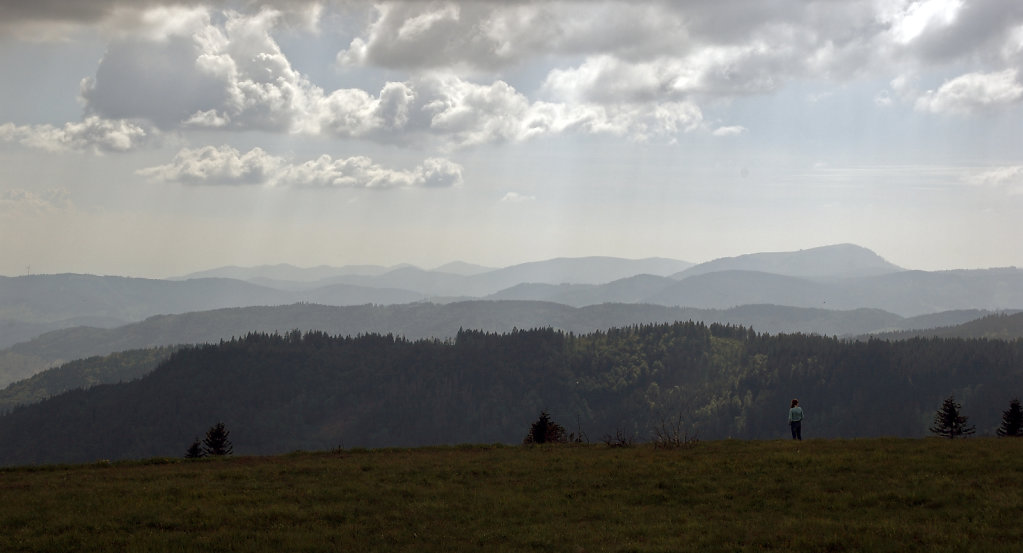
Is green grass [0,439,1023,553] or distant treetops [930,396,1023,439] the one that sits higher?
green grass [0,439,1023,553]

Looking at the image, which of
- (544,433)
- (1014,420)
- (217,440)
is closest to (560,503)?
(544,433)

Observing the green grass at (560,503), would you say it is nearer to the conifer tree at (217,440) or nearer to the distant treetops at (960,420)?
the conifer tree at (217,440)

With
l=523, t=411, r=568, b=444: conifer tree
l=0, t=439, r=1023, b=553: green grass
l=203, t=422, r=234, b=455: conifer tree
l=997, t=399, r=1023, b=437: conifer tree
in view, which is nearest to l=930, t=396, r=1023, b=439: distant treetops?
l=997, t=399, r=1023, b=437: conifer tree

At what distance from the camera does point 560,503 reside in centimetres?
3011

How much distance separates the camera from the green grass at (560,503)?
2383 cm

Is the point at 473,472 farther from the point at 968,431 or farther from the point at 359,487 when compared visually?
the point at 968,431

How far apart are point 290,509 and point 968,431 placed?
5924 cm

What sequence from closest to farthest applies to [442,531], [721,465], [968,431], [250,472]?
[442,531], [721,465], [250,472], [968,431]

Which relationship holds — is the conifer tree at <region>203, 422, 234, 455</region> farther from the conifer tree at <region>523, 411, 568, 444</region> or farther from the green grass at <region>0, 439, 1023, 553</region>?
the conifer tree at <region>523, 411, 568, 444</region>

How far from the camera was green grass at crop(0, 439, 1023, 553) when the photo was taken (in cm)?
2383

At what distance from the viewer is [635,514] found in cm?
2786

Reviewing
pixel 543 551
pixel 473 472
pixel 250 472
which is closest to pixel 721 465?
pixel 473 472

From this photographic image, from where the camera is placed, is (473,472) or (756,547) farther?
(473,472)

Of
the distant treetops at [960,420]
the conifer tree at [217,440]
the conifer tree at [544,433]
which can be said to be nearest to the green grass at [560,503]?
the conifer tree at [544,433]
